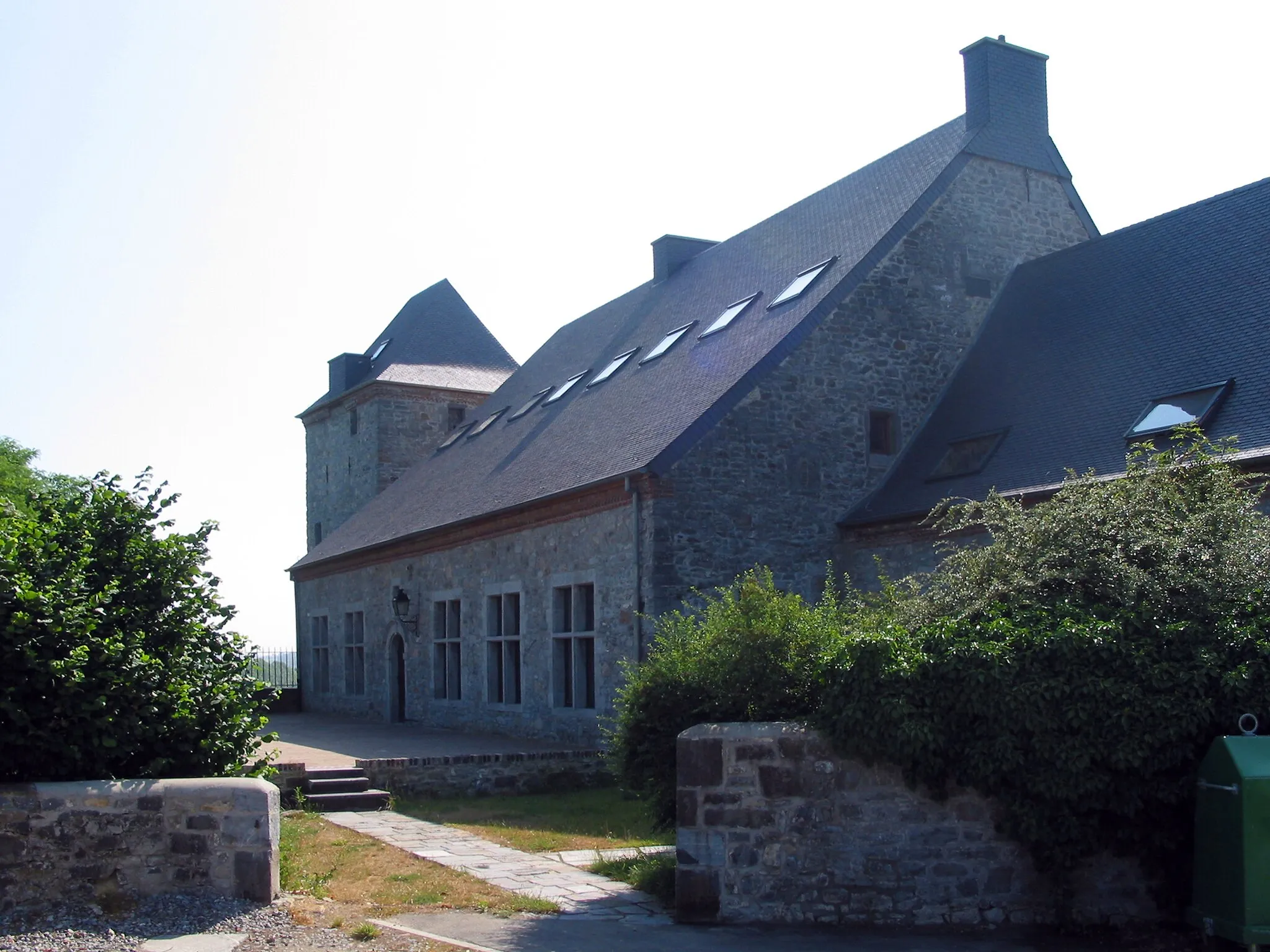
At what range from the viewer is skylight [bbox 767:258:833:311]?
18.3 m

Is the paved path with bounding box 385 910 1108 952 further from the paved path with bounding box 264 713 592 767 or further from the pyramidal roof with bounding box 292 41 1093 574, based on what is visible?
the pyramidal roof with bounding box 292 41 1093 574

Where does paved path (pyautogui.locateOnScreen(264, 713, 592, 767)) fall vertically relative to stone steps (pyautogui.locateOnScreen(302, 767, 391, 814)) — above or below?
below

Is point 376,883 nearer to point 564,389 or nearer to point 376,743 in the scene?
point 376,743

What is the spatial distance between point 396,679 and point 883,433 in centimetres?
1152

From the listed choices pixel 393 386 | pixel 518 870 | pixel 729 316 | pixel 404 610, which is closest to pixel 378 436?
pixel 393 386

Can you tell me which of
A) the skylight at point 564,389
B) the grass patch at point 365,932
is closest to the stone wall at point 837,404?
the skylight at point 564,389

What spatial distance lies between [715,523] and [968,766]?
27.3ft

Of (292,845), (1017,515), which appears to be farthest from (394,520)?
(1017,515)

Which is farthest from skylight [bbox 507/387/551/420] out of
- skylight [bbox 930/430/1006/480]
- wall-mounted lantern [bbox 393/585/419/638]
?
skylight [bbox 930/430/1006/480]

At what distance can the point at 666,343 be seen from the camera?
20969 mm

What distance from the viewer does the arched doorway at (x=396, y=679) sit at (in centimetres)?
2481

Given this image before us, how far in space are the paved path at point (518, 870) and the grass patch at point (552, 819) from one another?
291mm

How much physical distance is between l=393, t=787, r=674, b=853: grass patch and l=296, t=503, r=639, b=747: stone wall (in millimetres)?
2648

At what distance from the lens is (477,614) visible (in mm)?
20875
